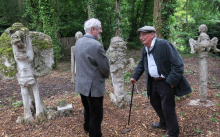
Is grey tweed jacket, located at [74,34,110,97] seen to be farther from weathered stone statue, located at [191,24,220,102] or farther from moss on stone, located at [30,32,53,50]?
weathered stone statue, located at [191,24,220,102]

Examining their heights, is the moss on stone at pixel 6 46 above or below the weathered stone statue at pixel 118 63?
above

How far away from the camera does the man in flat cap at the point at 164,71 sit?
8.92 feet

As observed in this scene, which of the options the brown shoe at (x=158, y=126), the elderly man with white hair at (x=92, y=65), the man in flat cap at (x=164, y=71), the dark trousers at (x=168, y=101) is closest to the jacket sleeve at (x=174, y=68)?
the man in flat cap at (x=164, y=71)

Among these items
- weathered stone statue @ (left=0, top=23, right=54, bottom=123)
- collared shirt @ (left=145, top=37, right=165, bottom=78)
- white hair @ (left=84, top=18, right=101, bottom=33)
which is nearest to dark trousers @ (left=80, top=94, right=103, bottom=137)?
collared shirt @ (left=145, top=37, right=165, bottom=78)

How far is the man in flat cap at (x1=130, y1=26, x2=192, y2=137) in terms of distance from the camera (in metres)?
2.72

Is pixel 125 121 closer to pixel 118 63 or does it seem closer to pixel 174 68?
pixel 118 63

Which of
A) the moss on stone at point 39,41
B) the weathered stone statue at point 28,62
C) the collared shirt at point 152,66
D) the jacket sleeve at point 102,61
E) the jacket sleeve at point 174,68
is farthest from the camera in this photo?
Answer: the moss on stone at point 39,41

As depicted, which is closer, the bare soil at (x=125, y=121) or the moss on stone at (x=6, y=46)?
the bare soil at (x=125, y=121)

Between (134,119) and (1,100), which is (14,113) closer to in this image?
(1,100)

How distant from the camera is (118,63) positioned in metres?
4.22

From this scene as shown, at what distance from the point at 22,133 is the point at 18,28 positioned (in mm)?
2121

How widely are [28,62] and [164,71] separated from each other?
2707mm

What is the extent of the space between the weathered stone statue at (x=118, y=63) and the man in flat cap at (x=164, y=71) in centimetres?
105

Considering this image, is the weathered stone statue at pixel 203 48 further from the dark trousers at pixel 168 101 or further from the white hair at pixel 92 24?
the white hair at pixel 92 24
